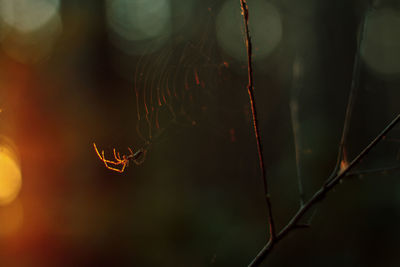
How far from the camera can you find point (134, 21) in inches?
248

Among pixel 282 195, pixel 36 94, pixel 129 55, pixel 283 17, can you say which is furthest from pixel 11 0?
pixel 283 17

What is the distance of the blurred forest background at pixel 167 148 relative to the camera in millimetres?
3711

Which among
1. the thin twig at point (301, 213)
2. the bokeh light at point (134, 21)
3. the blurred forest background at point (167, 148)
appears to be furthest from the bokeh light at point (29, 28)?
the thin twig at point (301, 213)

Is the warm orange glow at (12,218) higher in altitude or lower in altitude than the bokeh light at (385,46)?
higher

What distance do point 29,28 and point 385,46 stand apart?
7762 mm

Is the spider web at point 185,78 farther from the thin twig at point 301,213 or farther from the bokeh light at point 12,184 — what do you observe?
the bokeh light at point 12,184

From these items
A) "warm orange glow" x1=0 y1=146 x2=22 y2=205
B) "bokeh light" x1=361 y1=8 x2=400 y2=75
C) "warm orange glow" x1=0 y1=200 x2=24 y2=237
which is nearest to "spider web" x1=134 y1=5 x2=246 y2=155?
"warm orange glow" x1=0 y1=146 x2=22 y2=205

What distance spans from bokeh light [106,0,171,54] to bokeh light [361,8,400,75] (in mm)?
4240

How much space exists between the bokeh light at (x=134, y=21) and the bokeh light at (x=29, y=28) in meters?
0.96

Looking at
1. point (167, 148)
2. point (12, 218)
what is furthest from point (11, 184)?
point (167, 148)

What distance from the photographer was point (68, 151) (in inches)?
172

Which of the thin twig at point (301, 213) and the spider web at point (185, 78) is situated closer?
the thin twig at point (301, 213)

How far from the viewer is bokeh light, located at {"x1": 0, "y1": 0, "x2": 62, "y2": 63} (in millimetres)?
3248

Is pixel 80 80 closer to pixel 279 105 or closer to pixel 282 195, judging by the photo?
pixel 282 195
